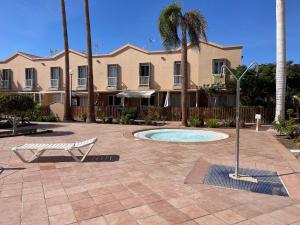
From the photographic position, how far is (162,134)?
53.9ft

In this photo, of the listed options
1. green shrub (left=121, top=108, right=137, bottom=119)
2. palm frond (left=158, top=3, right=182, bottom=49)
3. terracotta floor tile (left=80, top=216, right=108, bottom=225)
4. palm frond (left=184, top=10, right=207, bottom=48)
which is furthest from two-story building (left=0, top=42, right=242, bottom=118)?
terracotta floor tile (left=80, top=216, right=108, bottom=225)

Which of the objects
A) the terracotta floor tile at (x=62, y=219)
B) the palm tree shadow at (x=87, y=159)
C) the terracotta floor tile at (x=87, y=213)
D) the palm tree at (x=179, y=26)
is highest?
the palm tree at (x=179, y=26)

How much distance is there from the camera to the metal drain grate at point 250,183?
5.98m

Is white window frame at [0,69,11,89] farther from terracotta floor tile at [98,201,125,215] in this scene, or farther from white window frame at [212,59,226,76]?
terracotta floor tile at [98,201,125,215]

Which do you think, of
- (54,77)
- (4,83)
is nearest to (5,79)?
(4,83)

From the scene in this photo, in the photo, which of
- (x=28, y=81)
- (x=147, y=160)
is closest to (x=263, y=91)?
(x=147, y=160)

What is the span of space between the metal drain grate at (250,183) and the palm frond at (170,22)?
13.0 meters

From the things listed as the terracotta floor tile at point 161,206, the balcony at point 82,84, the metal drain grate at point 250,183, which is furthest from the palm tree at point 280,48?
the balcony at point 82,84

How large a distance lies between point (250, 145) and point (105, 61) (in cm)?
2305

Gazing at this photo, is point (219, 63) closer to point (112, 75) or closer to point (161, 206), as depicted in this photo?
point (112, 75)

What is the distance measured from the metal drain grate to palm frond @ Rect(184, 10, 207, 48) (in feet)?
44.0

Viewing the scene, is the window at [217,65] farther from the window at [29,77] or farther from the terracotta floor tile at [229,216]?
the terracotta floor tile at [229,216]

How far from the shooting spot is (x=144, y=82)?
97.2 ft

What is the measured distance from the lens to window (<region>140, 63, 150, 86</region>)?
29.5m
